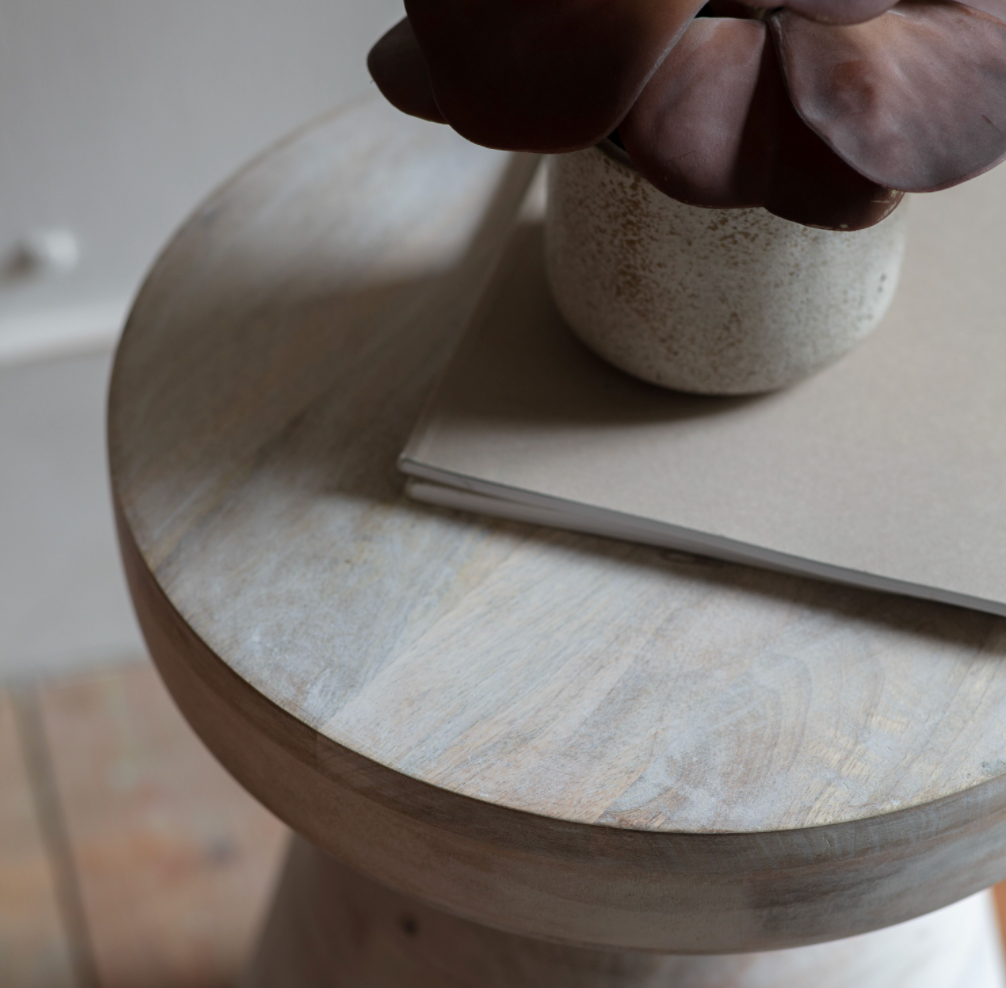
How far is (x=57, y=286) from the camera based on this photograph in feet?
2.98

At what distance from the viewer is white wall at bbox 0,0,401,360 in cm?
80

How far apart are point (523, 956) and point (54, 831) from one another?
1.70ft

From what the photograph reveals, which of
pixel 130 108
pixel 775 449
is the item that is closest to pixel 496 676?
pixel 775 449

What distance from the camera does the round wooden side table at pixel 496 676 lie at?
0.36m

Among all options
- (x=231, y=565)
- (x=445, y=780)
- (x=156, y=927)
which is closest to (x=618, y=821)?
(x=445, y=780)

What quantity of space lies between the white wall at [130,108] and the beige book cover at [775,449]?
435 mm

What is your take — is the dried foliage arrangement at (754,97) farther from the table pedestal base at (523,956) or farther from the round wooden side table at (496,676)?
the table pedestal base at (523,956)

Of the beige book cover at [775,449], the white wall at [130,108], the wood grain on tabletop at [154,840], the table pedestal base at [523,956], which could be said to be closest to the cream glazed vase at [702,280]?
the beige book cover at [775,449]

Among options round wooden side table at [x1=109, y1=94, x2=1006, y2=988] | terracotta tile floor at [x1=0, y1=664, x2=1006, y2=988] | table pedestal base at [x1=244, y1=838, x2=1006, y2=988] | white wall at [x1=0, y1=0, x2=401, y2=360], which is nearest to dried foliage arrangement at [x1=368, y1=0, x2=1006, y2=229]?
round wooden side table at [x1=109, y1=94, x2=1006, y2=988]

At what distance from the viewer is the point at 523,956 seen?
554 mm

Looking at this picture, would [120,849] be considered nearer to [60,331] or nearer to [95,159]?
[60,331]

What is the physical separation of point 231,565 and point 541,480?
0.12 metres

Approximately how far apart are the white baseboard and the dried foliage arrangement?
601mm

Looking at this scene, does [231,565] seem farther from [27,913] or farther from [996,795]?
[27,913]
